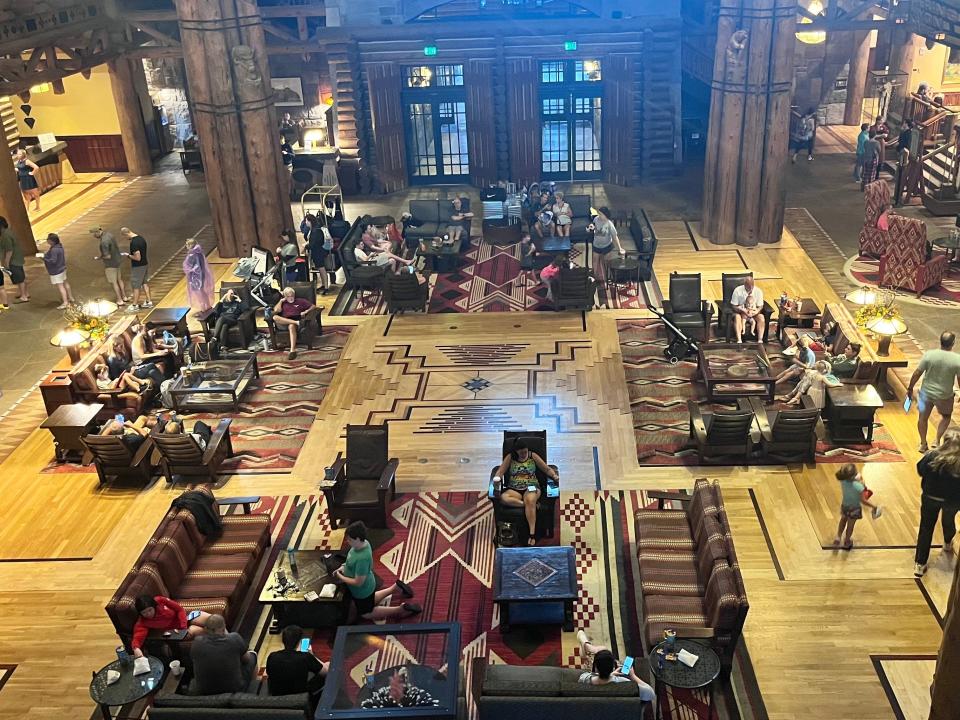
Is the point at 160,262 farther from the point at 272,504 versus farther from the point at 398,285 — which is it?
the point at 272,504

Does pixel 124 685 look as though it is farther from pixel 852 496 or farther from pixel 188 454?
pixel 852 496

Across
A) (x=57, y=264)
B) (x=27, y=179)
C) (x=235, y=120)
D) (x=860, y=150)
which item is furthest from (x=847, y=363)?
(x=27, y=179)

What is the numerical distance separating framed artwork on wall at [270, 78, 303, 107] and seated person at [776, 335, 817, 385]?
→ 50.2 ft

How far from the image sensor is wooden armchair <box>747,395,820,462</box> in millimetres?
9625

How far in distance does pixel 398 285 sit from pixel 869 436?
22.6 ft

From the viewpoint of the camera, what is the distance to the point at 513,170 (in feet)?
69.0

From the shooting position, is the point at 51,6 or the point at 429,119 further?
the point at 429,119

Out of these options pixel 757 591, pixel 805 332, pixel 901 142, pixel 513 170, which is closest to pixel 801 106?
pixel 901 142

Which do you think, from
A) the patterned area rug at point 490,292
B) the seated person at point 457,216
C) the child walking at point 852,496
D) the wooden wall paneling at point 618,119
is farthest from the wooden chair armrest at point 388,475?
the wooden wall paneling at point 618,119

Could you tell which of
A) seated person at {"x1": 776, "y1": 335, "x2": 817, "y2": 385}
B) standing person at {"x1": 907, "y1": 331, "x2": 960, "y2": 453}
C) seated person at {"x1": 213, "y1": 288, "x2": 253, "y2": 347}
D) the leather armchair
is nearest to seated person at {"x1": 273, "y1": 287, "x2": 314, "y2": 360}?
seated person at {"x1": 213, "y1": 288, "x2": 253, "y2": 347}

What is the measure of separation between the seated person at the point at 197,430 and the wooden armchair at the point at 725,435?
5.32 m

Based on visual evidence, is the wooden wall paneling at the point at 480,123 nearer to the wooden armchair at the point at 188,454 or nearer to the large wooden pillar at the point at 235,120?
the large wooden pillar at the point at 235,120

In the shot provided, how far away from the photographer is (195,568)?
26.7 feet

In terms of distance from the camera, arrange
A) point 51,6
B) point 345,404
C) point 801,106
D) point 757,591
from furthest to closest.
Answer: point 801,106 → point 51,6 → point 345,404 → point 757,591
